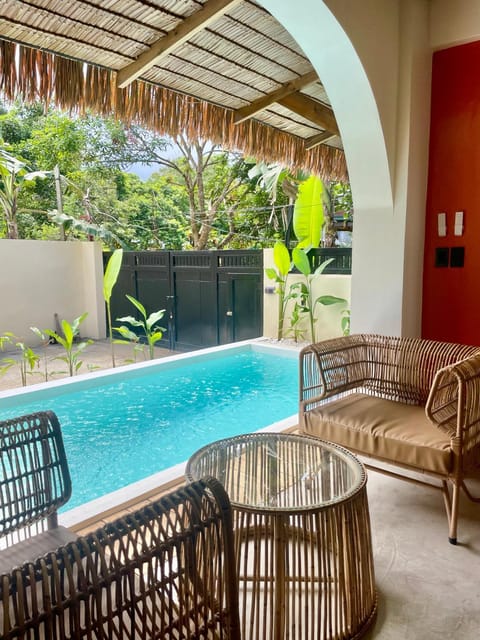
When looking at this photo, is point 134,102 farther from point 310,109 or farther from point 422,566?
point 422,566

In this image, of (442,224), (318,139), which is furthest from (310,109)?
(442,224)

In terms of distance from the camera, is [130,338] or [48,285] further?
[48,285]

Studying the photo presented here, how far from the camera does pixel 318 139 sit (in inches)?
164

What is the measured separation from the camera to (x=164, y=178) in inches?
438

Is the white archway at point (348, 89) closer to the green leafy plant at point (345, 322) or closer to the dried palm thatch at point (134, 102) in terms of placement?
the dried palm thatch at point (134, 102)

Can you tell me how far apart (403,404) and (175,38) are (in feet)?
7.35

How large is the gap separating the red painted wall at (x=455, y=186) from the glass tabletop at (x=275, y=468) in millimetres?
1467

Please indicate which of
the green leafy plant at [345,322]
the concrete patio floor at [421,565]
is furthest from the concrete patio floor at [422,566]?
the green leafy plant at [345,322]

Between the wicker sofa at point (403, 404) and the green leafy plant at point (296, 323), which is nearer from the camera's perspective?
the wicker sofa at point (403, 404)

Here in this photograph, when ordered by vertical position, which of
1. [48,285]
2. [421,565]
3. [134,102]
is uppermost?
[134,102]

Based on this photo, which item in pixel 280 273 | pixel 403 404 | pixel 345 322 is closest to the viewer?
pixel 403 404

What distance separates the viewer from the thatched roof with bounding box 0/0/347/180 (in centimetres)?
227

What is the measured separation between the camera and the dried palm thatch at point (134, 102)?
2393 millimetres

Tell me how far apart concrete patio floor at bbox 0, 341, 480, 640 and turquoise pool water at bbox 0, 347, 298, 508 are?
103 cm
